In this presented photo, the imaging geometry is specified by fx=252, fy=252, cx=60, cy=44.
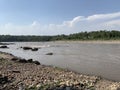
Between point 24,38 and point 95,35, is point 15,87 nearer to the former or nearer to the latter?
point 95,35

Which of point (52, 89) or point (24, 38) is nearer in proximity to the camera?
point (52, 89)

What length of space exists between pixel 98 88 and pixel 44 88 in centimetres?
307

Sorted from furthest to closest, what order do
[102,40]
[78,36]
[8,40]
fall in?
1. [8,40]
2. [78,36]
3. [102,40]

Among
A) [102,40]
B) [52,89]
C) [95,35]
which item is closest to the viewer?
[52,89]

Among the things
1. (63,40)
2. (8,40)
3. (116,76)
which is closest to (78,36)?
(63,40)

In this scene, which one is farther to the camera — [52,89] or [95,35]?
[95,35]

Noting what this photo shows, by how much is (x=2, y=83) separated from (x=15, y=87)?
132cm

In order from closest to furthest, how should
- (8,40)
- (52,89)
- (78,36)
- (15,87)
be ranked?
1. (52,89)
2. (15,87)
3. (78,36)
4. (8,40)

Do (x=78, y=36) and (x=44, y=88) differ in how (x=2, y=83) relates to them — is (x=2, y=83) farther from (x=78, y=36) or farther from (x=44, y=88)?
(x=78, y=36)

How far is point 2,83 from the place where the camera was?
13.9 meters

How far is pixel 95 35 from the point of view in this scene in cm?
12638

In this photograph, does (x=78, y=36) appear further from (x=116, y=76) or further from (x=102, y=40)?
(x=116, y=76)

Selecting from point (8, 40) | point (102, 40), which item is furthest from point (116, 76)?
point (8, 40)

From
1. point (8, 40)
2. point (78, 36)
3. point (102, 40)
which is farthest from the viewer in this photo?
point (8, 40)
